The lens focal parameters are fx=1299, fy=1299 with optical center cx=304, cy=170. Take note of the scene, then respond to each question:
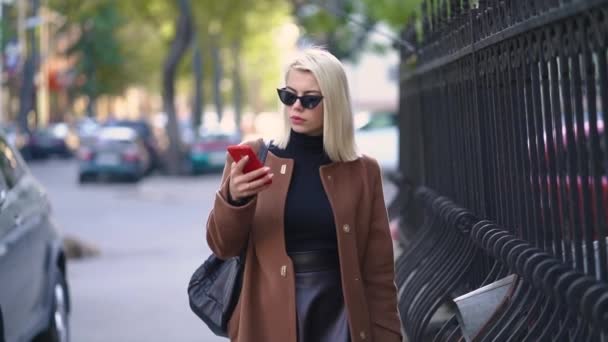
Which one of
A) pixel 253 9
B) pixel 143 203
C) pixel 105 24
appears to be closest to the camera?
pixel 143 203

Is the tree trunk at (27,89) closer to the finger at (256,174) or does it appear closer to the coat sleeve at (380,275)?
the coat sleeve at (380,275)

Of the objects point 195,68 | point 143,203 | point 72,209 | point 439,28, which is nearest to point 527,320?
point 439,28

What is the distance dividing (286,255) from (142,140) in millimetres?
32516

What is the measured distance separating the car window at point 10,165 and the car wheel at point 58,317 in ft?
2.23

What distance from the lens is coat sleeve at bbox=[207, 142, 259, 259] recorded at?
13.7 ft

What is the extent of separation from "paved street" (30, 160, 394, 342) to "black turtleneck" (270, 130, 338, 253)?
17.4ft

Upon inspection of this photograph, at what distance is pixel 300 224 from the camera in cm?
429

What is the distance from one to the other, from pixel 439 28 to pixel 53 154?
49.5m

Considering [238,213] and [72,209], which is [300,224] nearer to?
[238,213]

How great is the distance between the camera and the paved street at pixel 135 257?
33.4 feet

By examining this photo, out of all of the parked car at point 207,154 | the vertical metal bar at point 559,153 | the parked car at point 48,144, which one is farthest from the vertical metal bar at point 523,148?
the parked car at point 48,144

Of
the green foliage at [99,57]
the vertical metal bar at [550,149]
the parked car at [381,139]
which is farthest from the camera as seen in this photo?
the green foliage at [99,57]

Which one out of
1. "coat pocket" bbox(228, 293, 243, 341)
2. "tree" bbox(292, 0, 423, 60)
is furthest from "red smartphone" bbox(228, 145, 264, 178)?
"tree" bbox(292, 0, 423, 60)

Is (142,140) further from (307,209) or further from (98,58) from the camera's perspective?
(98,58)
